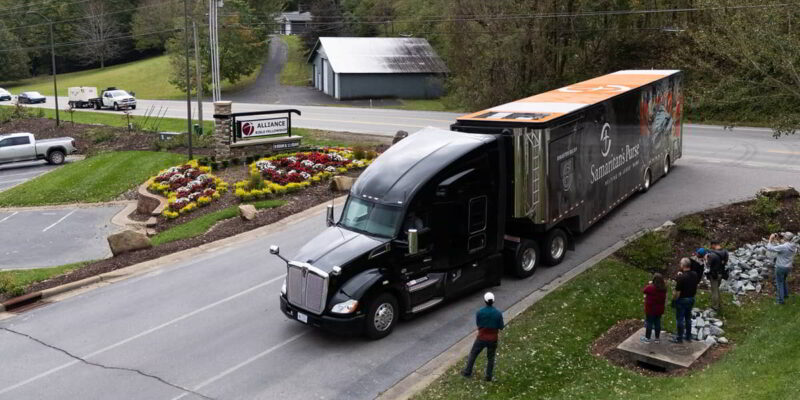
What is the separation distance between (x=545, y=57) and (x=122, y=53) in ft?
249

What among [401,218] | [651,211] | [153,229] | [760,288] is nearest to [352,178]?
[153,229]

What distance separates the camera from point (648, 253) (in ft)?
53.9

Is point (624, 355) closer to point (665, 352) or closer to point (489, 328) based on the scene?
point (665, 352)

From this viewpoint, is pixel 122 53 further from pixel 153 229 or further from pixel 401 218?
pixel 401 218

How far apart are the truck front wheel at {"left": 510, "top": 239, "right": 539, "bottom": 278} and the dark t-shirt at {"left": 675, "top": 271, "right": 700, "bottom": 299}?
371 cm

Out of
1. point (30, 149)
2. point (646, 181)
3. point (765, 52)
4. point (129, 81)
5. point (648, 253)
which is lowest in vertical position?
point (648, 253)

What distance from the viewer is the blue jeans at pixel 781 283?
1403 cm

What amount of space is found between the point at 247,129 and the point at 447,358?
18.5m

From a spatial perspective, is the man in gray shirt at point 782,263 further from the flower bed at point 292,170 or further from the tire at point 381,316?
the flower bed at point 292,170

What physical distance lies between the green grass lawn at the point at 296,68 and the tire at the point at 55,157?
37.4 m

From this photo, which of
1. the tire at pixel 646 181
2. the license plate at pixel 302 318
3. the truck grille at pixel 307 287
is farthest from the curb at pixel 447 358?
the tire at pixel 646 181

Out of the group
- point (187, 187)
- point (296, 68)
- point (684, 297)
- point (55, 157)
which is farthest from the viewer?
point (296, 68)

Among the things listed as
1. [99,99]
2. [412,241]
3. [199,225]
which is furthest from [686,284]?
[99,99]

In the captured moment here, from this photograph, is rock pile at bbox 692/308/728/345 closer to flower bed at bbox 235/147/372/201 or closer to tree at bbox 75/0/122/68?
flower bed at bbox 235/147/372/201
